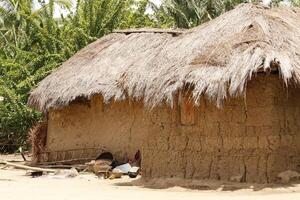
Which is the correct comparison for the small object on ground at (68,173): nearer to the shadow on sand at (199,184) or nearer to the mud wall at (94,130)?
the mud wall at (94,130)

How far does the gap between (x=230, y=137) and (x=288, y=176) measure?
44.3 inches

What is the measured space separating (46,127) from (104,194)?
19.7 ft

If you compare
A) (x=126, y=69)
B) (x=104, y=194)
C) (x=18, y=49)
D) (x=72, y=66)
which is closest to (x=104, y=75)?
(x=126, y=69)

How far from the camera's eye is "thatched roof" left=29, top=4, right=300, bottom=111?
8.78 meters

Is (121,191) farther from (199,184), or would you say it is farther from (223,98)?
(223,98)

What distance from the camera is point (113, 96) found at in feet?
38.8

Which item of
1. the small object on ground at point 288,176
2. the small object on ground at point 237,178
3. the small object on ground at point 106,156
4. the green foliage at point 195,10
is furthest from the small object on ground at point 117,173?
the green foliage at point 195,10

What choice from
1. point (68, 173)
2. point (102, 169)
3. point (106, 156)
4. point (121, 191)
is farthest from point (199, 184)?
point (68, 173)

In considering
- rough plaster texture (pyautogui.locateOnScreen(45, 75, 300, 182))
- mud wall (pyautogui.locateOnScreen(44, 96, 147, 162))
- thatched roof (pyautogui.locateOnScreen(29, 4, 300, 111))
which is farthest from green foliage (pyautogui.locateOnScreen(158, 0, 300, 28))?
rough plaster texture (pyautogui.locateOnScreen(45, 75, 300, 182))

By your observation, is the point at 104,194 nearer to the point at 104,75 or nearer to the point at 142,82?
the point at 142,82

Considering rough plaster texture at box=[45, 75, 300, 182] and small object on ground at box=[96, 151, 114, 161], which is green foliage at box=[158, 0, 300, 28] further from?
rough plaster texture at box=[45, 75, 300, 182]

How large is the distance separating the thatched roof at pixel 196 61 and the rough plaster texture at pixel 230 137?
0.47 meters

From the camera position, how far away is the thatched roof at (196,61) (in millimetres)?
8781

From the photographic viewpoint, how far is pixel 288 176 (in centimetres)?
888
